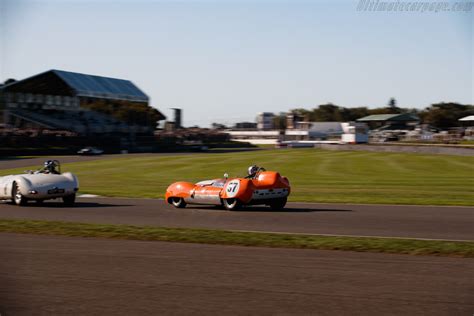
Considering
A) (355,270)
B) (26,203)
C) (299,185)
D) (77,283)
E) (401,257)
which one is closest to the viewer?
(77,283)

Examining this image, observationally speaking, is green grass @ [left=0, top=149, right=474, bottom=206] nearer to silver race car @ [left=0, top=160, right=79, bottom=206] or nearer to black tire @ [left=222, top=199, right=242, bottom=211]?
black tire @ [left=222, top=199, right=242, bottom=211]

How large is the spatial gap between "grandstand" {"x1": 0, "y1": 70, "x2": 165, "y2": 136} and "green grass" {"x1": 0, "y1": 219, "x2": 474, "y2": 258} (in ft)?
220

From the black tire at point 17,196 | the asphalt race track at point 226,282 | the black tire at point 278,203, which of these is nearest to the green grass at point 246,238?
the asphalt race track at point 226,282

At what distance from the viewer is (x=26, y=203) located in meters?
19.5

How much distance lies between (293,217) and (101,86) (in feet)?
285

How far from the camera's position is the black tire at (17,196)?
1930cm

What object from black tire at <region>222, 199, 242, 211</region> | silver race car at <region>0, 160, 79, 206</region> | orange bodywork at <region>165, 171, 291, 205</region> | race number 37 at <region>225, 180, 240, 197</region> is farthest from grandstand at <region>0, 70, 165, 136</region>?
race number 37 at <region>225, 180, 240, 197</region>

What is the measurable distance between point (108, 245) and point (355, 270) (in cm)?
433

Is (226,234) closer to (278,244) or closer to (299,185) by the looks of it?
(278,244)

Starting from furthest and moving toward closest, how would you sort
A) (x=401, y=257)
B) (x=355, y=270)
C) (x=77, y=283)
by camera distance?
(x=401, y=257) < (x=355, y=270) < (x=77, y=283)

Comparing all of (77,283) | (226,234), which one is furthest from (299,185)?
(77,283)

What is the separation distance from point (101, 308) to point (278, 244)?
4630 millimetres

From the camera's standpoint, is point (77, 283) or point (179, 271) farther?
point (179, 271)

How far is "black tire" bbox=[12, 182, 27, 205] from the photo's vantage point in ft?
63.3
